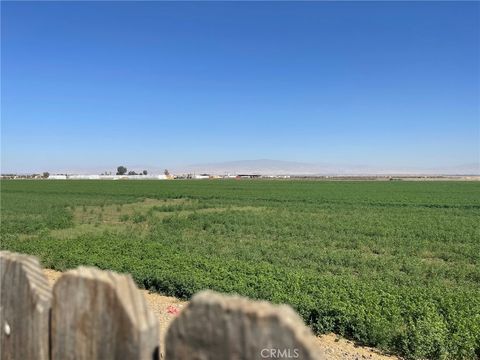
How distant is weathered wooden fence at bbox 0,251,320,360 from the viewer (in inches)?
36.0

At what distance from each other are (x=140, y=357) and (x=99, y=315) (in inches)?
6.3

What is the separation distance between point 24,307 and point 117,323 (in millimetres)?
374

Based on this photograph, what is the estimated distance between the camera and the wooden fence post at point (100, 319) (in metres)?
1.07

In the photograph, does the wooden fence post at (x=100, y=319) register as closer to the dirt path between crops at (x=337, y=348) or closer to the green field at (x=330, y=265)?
the dirt path between crops at (x=337, y=348)

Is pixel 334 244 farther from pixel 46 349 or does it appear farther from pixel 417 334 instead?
pixel 46 349

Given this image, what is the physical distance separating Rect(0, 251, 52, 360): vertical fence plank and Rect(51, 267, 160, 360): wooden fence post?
0.16 feet

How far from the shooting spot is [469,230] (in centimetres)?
1792

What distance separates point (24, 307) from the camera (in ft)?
4.12

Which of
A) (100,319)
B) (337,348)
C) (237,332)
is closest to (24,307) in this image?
(100,319)

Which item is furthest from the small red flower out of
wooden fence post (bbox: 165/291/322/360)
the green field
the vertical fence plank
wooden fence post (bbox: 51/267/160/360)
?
wooden fence post (bbox: 165/291/322/360)

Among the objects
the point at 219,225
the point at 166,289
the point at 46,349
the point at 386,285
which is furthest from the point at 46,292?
the point at 219,225

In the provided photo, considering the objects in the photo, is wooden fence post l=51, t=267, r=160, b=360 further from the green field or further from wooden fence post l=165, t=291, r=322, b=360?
the green field

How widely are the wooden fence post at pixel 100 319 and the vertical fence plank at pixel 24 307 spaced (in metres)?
0.05

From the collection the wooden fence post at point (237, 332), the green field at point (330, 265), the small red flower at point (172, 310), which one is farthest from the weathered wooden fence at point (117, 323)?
the small red flower at point (172, 310)
